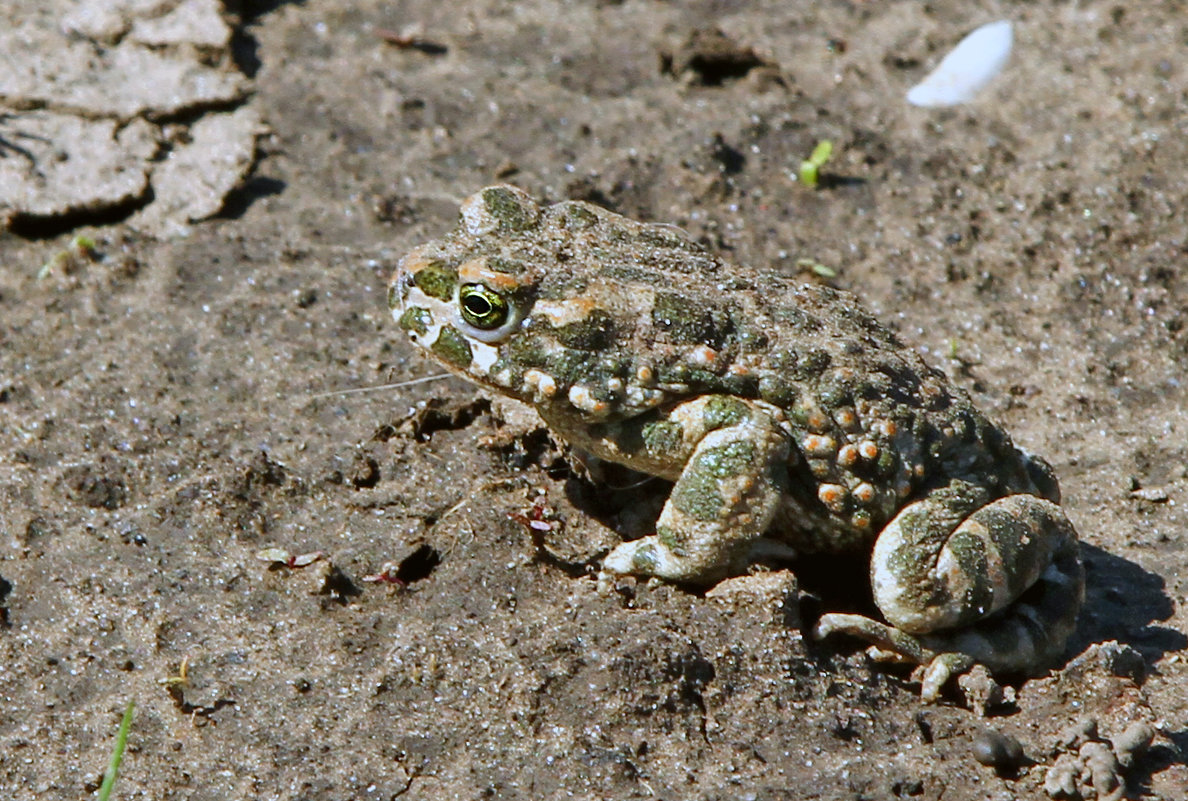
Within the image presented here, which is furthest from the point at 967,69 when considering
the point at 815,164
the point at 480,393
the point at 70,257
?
the point at 70,257

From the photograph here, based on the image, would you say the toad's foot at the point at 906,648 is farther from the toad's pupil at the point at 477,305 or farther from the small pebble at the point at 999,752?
the toad's pupil at the point at 477,305

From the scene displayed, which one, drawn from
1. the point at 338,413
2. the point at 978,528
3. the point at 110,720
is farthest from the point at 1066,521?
the point at 110,720

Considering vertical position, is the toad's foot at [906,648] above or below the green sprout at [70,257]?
above

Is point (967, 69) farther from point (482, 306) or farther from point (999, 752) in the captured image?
point (999, 752)

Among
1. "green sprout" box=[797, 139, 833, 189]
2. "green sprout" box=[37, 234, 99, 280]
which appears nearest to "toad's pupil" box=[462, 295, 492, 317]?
"green sprout" box=[37, 234, 99, 280]

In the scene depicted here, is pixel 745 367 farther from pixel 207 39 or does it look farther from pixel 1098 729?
pixel 207 39

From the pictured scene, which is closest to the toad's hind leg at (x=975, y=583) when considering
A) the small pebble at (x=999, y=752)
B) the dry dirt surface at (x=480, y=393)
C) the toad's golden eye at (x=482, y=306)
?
the dry dirt surface at (x=480, y=393)
